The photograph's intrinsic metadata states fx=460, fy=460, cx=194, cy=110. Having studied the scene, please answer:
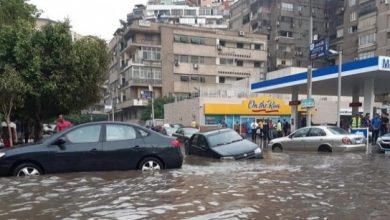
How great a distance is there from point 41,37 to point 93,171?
36.6 feet

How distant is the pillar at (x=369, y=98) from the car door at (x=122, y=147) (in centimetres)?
1848

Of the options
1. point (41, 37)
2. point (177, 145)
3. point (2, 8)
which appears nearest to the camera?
point (177, 145)

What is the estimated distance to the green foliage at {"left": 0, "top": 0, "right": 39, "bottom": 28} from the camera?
24.3 m

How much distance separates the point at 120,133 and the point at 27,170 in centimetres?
221

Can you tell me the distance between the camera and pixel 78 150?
1043 cm

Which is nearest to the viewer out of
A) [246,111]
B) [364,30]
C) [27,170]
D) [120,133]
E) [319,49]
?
[27,170]

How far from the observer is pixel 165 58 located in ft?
224

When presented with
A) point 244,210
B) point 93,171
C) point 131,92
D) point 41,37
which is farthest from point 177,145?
point 131,92

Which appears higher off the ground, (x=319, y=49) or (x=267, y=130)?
(x=319, y=49)

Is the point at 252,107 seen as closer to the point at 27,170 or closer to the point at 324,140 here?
the point at 324,140

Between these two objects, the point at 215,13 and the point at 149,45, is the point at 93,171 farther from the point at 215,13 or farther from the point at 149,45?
the point at 215,13

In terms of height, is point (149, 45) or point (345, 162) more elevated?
point (149, 45)

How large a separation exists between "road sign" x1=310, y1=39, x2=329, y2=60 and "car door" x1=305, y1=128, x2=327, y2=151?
4.47m

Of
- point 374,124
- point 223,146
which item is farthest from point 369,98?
point 223,146
